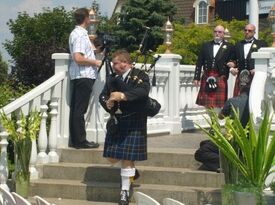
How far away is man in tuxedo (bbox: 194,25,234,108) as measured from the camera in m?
10.4

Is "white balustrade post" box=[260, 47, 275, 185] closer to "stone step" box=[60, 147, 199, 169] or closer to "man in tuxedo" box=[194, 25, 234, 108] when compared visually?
"stone step" box=[60, 147, 199, 169]

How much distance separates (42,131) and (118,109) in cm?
177

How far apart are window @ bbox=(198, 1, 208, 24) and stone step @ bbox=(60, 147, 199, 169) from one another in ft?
104

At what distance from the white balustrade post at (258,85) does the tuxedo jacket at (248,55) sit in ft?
6.55

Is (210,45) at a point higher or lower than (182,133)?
higher

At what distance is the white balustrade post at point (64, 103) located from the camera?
9.15 metres

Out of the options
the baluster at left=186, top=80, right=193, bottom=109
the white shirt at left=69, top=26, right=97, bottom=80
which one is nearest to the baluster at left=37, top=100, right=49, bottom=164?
the white shirt at left=69, top=26, right=97, bottom=80

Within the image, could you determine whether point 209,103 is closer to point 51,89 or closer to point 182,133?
point 182,133

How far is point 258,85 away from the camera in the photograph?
762 cm

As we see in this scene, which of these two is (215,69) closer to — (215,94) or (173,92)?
(215,94)

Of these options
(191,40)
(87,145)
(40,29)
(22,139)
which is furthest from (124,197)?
(40,29)

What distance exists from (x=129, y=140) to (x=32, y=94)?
1.83 metres

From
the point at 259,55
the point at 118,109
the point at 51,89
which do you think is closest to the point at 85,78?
the point at 51,89

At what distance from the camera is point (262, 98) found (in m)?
7.62
